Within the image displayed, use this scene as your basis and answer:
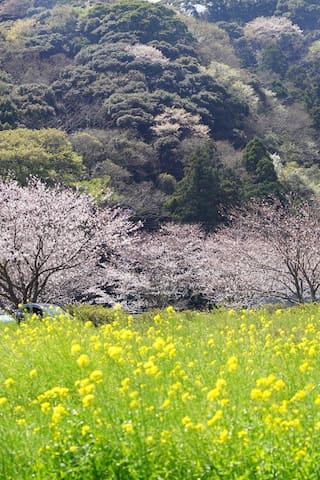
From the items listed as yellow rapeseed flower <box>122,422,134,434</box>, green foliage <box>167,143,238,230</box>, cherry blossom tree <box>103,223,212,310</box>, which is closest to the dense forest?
green foliage <box>167,143,238,230</box>

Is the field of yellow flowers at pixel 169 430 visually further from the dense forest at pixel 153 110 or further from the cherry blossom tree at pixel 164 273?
the cherry blossom tree at pixel 164 273

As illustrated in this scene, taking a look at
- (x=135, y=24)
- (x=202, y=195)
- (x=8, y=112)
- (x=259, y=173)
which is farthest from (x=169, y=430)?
(x=135, y=24)

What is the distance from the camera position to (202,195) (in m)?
29.6

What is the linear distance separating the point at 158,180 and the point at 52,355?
27.8m

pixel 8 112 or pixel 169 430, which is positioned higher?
pixel 8 112

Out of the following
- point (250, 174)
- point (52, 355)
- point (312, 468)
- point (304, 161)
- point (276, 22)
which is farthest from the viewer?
point (276, 22)

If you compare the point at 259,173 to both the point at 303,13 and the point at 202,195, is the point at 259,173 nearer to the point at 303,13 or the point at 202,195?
the point at 202,195

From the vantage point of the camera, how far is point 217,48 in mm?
58094

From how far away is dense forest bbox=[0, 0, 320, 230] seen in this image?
29.7 meters

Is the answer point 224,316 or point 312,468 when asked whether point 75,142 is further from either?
point 312,468

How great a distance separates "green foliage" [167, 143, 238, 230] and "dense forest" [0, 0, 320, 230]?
55mm

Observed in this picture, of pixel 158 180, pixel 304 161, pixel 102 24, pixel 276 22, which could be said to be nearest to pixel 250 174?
pixel 158 180

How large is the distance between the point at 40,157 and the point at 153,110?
1211 cm

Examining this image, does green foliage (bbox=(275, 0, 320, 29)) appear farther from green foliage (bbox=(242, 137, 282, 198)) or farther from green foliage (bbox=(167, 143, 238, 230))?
green foliage (bbox=(167, 143, 238, 230))
